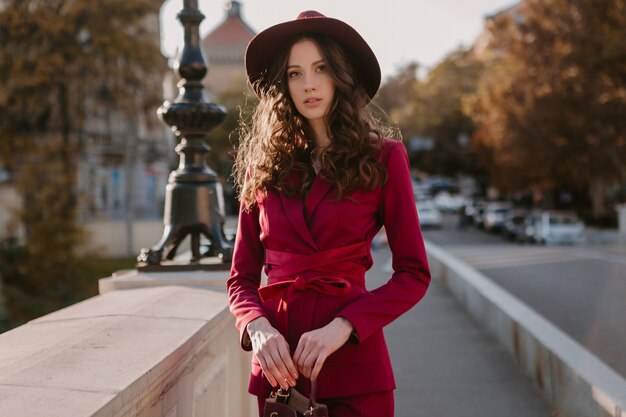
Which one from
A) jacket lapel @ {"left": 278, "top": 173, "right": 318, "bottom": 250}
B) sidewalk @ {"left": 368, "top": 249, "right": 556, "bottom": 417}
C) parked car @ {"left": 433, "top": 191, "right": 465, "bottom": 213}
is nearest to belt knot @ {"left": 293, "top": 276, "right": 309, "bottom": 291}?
jacket lapel @ {"left": 278, "top": 173, "right": 318, "bottom": 250}

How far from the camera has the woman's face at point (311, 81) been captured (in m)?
2.50

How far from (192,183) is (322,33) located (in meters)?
2.23

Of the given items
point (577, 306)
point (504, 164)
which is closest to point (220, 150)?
point (504, 164)

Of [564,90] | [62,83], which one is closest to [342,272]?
[62,83]

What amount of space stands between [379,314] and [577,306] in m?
10.2

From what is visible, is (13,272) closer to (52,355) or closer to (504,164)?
(52,355)

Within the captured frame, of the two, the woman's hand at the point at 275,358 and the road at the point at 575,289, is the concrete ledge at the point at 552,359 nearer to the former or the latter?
the road at the point at 575,289

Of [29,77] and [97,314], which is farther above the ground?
[29,77]

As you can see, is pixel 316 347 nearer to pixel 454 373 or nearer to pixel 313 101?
pixel 313 101

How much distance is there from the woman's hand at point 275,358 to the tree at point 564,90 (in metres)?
30.3

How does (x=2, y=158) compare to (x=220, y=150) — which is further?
(x=220, y=150)

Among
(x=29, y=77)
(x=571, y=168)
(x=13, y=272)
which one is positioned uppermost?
(x=29, y=77)

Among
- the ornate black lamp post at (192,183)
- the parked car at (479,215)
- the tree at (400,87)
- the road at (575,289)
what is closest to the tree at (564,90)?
the road at (575,289)

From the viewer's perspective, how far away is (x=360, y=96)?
256cm
